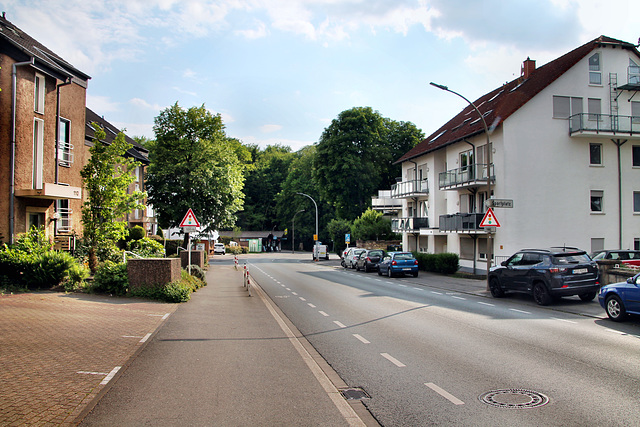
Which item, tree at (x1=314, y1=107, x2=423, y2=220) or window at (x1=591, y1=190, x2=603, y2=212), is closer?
window at (x1=591, y1=190, x2=603, y2=212)

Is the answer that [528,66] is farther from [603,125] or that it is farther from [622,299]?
[622,299]

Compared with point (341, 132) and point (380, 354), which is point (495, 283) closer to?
point (380, 354)

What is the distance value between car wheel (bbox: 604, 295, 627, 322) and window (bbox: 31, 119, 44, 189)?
59.6 ft

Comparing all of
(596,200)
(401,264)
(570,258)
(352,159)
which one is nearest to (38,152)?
(570,258)

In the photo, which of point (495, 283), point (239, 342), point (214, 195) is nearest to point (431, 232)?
point (214, 195)

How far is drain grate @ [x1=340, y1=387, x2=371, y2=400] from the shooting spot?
19.7 ft

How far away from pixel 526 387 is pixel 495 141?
25344mm

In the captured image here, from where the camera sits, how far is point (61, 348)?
25.1 ft

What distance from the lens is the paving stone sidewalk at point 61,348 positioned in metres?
5.24

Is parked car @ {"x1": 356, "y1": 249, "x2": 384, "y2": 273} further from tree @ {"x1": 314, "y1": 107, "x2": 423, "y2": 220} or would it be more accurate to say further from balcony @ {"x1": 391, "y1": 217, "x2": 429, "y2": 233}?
tree @ {"x1": 314, "y1": 107, "x2": 423, "y2": 220}

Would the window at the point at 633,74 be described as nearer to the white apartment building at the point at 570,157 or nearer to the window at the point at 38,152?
the white apartment building at the point at 570,157

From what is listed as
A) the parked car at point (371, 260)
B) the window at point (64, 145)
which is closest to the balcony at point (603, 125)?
the parked car at point (371, 260)

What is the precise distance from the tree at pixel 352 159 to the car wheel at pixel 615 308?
42713mm

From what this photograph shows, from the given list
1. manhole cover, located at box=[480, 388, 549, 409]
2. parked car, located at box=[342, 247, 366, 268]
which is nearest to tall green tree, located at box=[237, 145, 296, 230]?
parked car, located at box=[342, 247, 366, 268]
